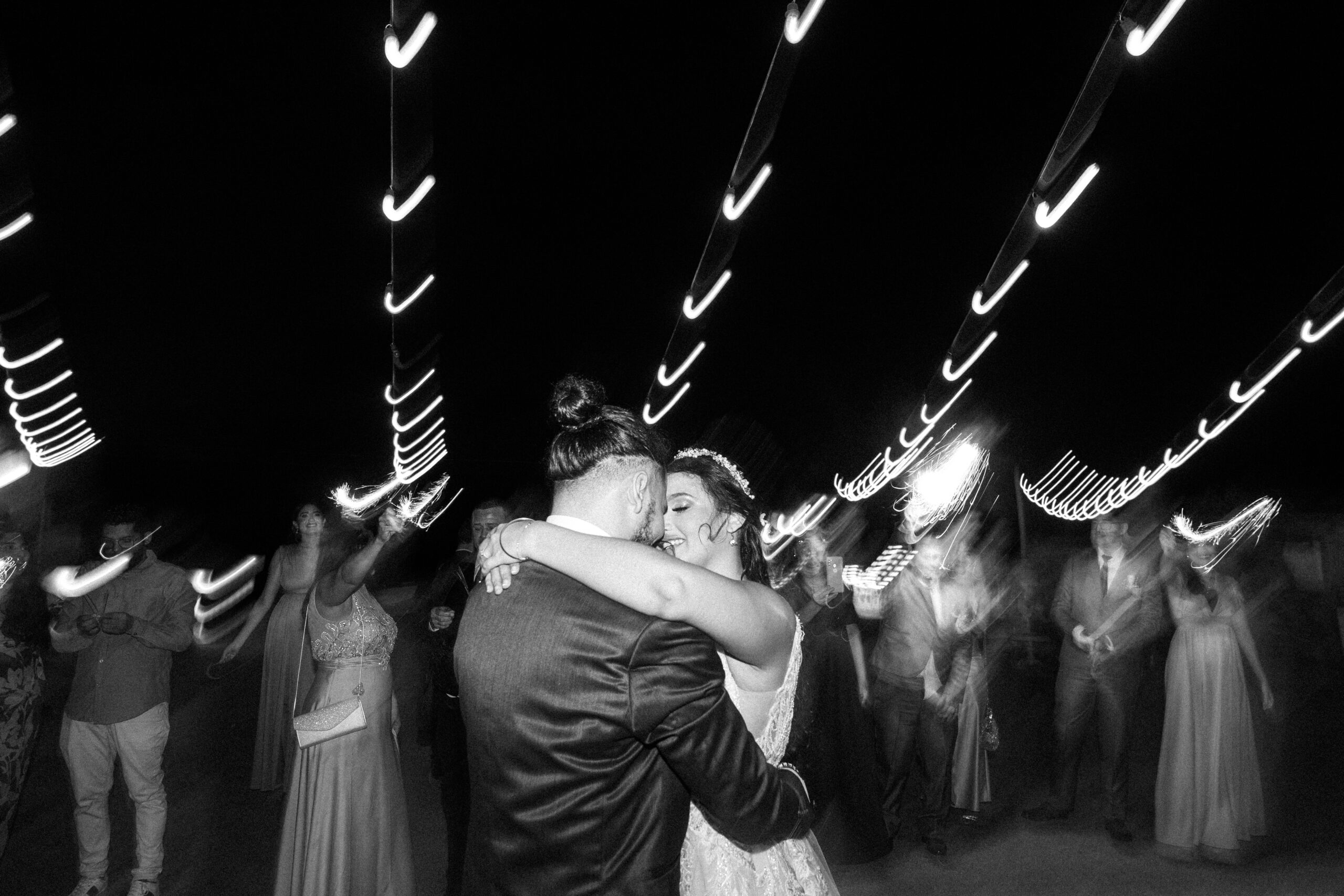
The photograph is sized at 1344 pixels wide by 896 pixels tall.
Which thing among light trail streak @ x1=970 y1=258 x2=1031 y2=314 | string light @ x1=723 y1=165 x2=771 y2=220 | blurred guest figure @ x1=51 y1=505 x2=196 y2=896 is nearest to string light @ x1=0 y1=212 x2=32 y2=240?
blurred guest figure @ x1=51 y1=505 x2=196 y2=896

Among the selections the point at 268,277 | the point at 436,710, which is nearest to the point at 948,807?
the point at 436,710

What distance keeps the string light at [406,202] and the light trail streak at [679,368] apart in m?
7.98

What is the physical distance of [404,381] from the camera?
1648 cm

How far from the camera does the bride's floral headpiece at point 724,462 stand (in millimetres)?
2799

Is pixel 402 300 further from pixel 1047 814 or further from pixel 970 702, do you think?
pixel 1047 814

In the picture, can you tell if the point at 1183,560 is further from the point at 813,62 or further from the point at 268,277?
the point at 268,277

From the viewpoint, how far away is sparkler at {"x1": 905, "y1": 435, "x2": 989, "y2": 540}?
10.0 meters

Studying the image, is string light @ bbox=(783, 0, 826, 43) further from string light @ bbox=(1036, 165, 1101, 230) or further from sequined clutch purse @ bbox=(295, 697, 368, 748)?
sequined clutch purse @ bbox=(295, 697, 368, 748)

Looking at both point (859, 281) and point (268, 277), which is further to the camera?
point (859, 281)

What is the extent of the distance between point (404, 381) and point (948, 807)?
42.9 feet

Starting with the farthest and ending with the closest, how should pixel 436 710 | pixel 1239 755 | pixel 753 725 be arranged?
pixel 436 710 → pixel 1239 755 → pixel 753 725

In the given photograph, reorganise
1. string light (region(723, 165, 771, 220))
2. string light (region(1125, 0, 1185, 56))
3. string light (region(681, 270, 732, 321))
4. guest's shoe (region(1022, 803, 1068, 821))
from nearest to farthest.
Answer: string light (region(1125, 0, 1185, 56)) < guest's shoe (region(1022, 803, 1068, 821)) < string light (region(723, 165, 771, 220)) < string light (region(681, 270, 732, 321))

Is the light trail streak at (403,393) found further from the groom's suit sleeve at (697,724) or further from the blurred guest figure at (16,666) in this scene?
the groom's suit sleeve at (697,724)

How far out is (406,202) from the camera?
8.66 meters
